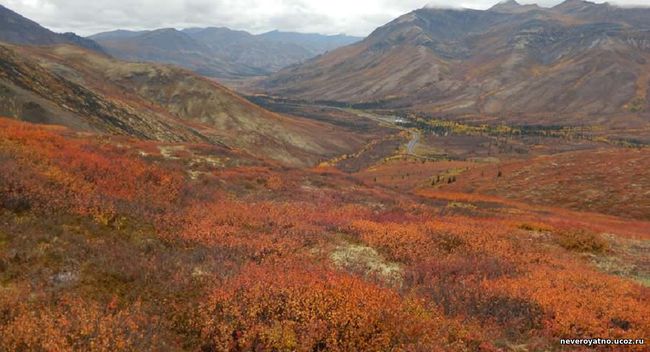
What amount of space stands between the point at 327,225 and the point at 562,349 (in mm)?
12184

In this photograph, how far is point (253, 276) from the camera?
1291cm

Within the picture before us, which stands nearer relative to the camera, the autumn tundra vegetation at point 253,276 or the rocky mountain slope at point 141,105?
the autumn tundra vegetation at point 253,276

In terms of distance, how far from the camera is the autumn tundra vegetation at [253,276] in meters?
10.3

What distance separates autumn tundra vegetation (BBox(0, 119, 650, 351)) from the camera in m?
10.3

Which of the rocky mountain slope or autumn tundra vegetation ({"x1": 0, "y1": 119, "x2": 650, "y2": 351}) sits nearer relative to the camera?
autumn tundra vegetation ({"x1": 0, "y1": 119, "x2": 650, "y2": 351})

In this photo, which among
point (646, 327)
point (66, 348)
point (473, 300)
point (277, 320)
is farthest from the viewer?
point (473, 300)

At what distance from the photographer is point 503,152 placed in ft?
589

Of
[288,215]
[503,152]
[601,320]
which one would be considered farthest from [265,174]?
[503,152]

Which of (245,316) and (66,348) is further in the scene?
(245,316)

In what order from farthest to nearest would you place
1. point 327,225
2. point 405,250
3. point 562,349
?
point 327,225 → point 405,250 → point 562,349

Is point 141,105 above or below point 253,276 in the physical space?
above

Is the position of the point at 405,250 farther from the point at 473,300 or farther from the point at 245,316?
the point at 245,316

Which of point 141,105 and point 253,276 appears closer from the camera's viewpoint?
point 253,276

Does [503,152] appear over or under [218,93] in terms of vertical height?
under
